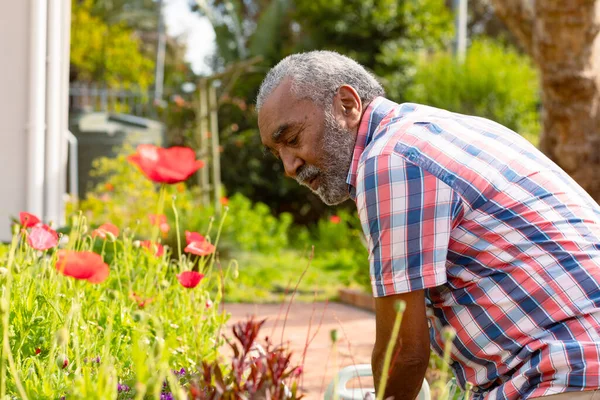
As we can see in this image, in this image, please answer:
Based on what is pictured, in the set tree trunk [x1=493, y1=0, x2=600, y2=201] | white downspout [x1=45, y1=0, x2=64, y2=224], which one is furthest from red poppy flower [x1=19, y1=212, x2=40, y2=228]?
tree trunk [x1=493, y1=0, x2=600, y2=201]

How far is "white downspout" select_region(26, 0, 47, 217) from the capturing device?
482 cm

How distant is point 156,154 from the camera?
233cm

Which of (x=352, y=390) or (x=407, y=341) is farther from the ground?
(x=407, y=341)

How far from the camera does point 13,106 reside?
491 centimetres

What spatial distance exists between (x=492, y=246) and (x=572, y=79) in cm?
378

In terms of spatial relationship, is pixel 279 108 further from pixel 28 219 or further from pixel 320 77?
pixel 28 219

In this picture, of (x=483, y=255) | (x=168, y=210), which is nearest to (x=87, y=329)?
(x=483, y=255)

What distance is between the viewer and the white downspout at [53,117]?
197 inches

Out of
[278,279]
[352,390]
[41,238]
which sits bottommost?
[278,279]

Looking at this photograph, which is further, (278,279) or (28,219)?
(278,279)

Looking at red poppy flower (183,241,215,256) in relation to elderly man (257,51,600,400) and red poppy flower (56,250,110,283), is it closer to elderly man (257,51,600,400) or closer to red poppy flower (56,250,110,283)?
red poppy flower (56,250,110,283)

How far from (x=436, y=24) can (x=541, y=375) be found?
33.8ft

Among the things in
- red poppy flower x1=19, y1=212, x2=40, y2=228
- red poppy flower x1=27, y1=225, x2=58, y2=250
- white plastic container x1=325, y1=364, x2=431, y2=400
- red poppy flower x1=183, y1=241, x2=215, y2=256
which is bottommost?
white plastic container x1=325, y1=364, x2=431, y2=400

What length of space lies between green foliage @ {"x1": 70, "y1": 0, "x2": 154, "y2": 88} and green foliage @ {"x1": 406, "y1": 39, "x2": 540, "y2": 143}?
776cm
